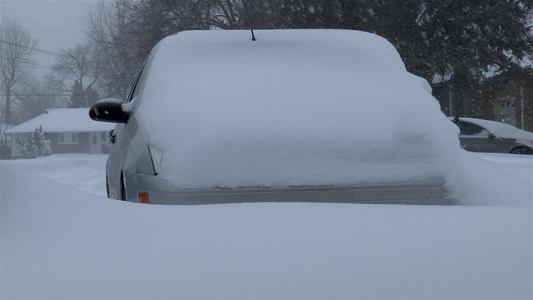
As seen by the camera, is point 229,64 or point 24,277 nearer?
point 24,277

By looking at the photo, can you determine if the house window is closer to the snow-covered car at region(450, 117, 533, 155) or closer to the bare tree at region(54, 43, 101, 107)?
the bare tree at region(54, 43, 101, 107)

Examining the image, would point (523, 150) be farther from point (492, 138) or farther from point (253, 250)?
point (253, 250)

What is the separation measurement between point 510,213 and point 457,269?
450mm

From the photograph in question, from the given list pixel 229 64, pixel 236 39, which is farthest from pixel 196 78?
pixel 236 39

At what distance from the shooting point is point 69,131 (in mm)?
46656

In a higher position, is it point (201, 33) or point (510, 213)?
point (201, 33)

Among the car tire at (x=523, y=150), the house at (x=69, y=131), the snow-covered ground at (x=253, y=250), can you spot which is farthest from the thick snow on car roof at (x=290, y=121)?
the house at (x=69, y=131)

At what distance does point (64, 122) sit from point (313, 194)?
4632cm

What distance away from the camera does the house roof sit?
4619 cm

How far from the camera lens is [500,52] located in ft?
62.1

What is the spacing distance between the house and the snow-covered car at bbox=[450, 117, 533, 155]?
33.6 metres

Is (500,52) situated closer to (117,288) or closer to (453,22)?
(453,22)

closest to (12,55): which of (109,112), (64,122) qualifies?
(64,122)

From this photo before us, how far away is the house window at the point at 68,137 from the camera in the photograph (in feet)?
159
